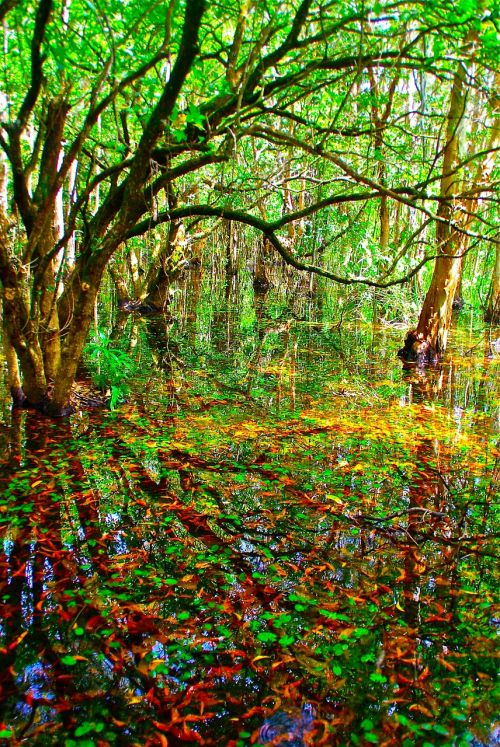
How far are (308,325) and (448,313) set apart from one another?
5.65m

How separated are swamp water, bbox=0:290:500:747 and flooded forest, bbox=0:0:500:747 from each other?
16 millimetres

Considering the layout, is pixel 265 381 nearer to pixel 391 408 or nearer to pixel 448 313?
pixel 391 408

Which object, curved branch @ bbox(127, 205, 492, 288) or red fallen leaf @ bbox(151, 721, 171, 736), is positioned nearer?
red fallen leaf @ bbox(151, 721, 171, 736)

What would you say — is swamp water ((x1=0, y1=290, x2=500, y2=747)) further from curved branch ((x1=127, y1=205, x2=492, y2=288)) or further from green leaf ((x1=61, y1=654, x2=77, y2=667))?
curved branch ((x1=127, y1=205, x2=492, y2=288))

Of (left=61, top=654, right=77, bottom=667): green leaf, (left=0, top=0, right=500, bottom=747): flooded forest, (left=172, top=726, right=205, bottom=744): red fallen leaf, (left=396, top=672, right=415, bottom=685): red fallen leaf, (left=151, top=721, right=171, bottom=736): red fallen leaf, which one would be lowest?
(left=172, top=726, right=205, bottom=744): red fallen leaf

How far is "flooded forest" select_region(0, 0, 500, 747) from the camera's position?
254 cm

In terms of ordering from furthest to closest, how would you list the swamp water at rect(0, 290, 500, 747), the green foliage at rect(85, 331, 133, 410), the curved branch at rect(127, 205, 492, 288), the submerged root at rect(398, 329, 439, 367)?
the submerged root at rect(398, 329, 439, 367) < the green foliage at rect(85, 331, 133, 410) < the curved branch at rect(127, 205, 492, 288) < the swamp water at rect(0, 290, 500, 747)

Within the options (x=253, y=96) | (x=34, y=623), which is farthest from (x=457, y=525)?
(x=253, y=96)

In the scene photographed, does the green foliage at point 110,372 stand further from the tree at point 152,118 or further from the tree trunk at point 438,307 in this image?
the tree trunk at point 438,307

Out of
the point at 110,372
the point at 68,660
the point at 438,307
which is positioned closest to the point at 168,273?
the point at 438,307

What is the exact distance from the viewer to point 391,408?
7.58m

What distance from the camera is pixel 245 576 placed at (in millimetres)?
3469

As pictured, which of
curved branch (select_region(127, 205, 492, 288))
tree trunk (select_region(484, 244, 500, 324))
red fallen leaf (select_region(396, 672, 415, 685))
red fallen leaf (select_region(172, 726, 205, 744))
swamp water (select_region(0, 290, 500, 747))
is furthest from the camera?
tree trunk (select_region(484, 244, 500, 324))

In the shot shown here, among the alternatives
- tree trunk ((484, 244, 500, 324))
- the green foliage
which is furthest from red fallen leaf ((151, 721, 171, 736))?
tree trunk ((484, 244, 500, 324))
